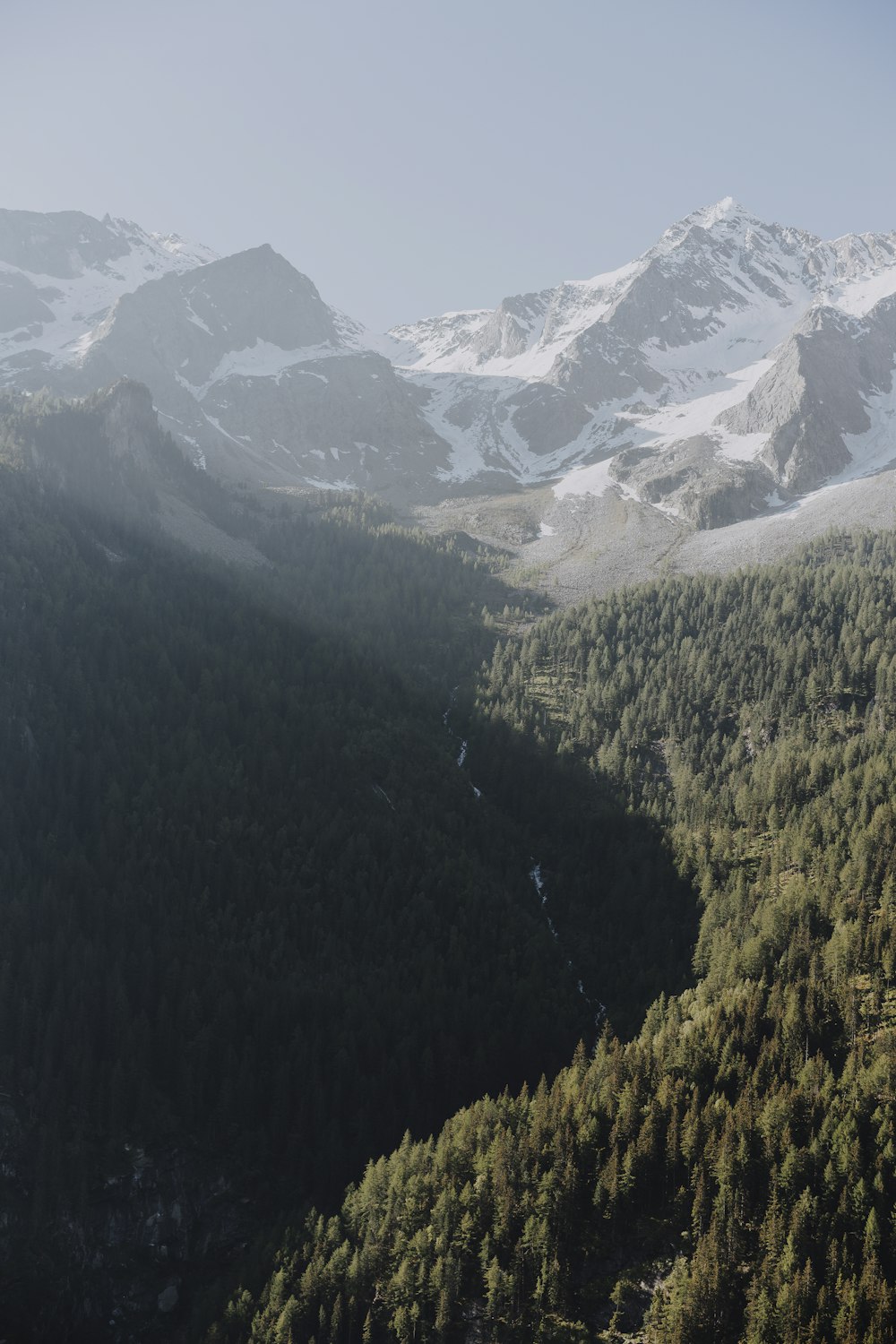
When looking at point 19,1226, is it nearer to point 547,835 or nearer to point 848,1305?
point 848,1305

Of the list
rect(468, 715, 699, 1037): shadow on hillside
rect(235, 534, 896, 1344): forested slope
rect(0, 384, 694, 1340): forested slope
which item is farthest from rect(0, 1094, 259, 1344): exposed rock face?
rect(468, 715, 699, 1037): shadow on hillside

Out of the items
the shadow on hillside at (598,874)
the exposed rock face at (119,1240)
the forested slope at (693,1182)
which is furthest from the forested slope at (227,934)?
the forested slope at (693,1182)

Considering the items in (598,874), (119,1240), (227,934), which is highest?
(598,874)

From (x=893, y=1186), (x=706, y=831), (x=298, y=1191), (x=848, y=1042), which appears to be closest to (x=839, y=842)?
(x=706, y=831)

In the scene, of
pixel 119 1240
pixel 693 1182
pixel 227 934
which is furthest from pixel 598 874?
pixel 119 1240

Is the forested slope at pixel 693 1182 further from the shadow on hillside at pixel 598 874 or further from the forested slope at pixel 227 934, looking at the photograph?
the forested slope at pixel 227 934

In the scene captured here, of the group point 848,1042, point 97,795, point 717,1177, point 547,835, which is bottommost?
point 717,1177

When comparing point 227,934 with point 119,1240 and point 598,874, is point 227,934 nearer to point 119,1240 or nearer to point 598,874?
point 119,1240

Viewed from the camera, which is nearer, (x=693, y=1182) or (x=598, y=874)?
(x=693, y=1182)

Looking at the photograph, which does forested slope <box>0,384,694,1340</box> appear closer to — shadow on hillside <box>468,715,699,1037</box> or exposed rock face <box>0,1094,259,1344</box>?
exposed rock face <box>0,1094,259,1344</box>

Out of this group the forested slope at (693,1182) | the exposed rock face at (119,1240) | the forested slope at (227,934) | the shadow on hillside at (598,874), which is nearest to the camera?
the forested slope at (693,1182)

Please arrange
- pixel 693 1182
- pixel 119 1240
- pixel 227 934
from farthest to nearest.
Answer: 1. pixel 227 934
2. pixel 119 1240
3. pixel 693 1182
